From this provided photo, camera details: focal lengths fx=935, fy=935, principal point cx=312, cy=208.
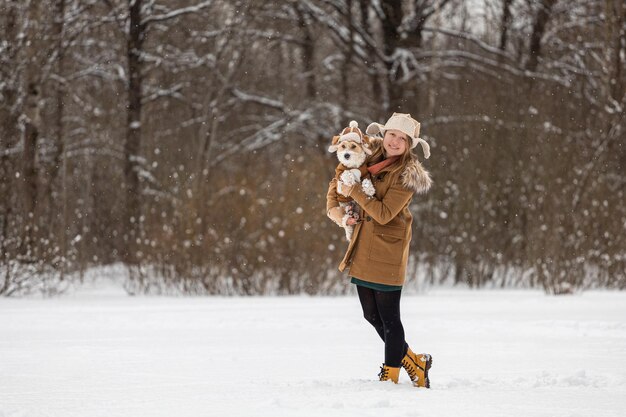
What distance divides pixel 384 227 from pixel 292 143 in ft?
49.8

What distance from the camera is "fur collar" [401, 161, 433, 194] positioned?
5340 mm

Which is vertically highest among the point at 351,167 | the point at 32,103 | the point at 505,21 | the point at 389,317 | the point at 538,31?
the point at 505,21

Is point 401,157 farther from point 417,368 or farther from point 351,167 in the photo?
point 417,368

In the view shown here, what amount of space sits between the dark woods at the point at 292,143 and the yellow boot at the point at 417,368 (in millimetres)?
8379

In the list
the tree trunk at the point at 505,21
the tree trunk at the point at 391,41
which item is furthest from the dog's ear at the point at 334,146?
the tree trunk at the point at 505,21

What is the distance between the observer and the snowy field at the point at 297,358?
4.75 metres

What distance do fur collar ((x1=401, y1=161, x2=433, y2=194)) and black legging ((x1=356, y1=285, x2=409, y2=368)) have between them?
604mm

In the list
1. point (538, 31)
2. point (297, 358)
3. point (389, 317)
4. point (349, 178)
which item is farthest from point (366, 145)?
point (538, 31)

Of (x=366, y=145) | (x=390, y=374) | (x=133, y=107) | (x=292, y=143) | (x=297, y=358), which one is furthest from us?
(x=292, y=143)

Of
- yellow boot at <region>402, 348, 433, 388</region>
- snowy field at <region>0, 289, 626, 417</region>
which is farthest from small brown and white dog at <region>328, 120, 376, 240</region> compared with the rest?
snowy field at <region>0, 289, 626, 417</region>

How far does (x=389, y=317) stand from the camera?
211 inches

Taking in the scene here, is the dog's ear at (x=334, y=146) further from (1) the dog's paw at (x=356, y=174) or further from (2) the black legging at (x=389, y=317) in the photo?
(2) the black legging at (x=389, y=317)

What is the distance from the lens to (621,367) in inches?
249

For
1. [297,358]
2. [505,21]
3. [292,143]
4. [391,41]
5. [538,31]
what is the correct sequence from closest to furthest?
[297,358], [391,41], [538,31], [505,21], [292,143]
